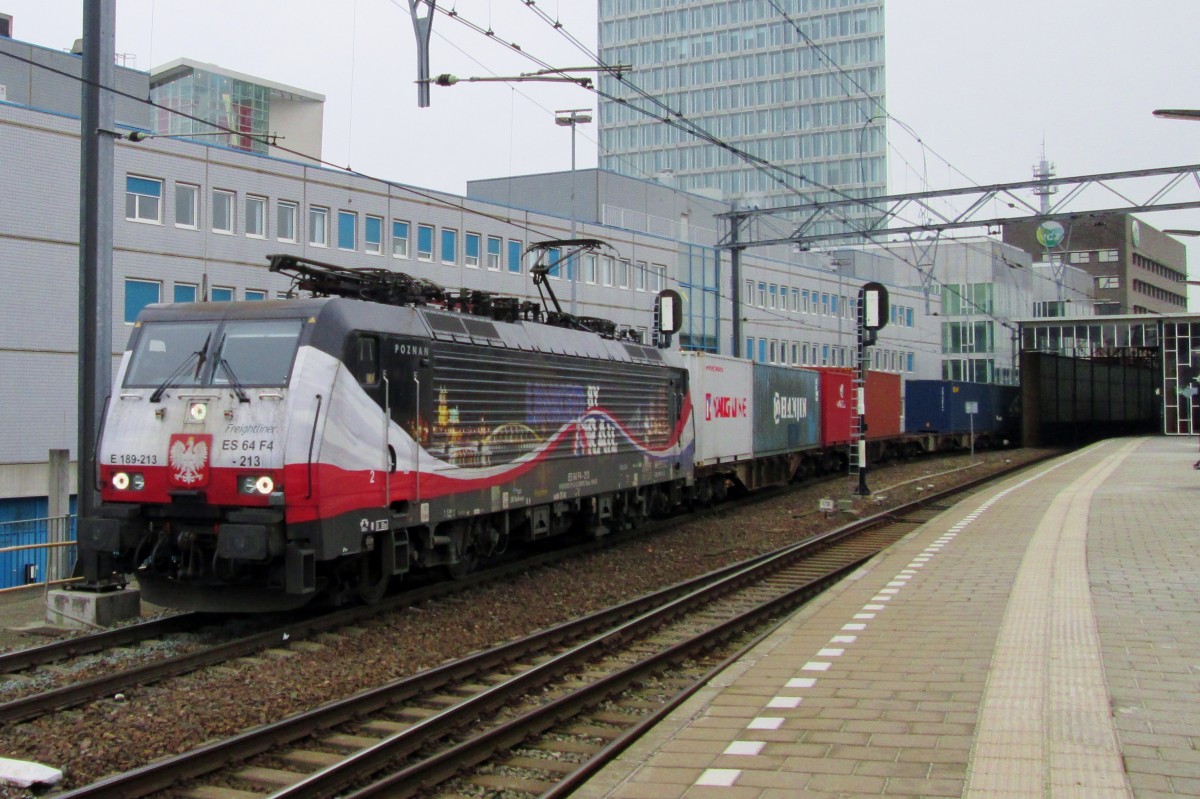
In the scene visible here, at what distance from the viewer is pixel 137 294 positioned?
103 ft

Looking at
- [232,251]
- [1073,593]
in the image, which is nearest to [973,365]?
[232,251]

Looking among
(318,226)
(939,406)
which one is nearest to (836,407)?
(939,406)

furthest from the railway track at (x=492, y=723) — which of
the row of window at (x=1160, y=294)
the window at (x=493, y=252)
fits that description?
the row of window at (x=1160, y=294)

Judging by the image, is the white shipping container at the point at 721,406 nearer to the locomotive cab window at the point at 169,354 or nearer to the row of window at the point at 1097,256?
the locomotive cab window at the point at 169,354

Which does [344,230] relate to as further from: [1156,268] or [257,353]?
[1156,268]

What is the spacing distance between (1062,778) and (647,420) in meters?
13.9

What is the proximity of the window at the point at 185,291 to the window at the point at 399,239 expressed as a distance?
7.29m

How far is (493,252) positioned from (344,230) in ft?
22.2

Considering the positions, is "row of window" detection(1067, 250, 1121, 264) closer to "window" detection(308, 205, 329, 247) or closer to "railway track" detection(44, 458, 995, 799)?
"window" detection(308, 205, 329, 247)

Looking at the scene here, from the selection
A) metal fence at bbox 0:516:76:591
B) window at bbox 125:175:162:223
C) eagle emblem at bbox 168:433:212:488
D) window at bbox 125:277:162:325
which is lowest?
metal fence at bbox 0:516:76:591

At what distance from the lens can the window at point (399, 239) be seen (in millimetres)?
37875

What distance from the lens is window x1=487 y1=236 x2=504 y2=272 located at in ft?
136

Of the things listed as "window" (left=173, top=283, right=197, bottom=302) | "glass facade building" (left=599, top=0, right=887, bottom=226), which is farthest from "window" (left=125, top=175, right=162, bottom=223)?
"glass facade building" (left=599, top=0, right=887, bottom=226)

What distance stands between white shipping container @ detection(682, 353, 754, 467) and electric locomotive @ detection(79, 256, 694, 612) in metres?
9.24
